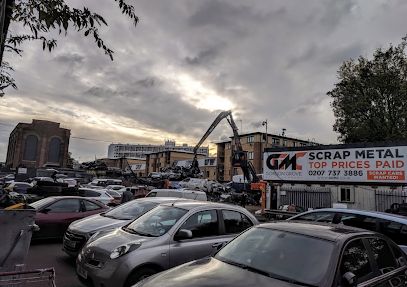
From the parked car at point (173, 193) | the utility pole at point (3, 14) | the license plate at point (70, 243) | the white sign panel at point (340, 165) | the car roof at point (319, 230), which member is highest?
the white sign panel at point (340, 165)

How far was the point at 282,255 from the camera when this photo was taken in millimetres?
4426

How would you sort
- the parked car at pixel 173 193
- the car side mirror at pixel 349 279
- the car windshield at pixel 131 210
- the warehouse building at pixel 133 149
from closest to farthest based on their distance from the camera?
the car side mirror at pixel 349 279, the car windshield at pixel 131 210, the parked car at pixel 173 193, the warehouse building at pixel 133 149

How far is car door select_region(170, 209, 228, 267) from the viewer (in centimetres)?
638

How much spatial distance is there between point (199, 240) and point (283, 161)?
76.0 feet

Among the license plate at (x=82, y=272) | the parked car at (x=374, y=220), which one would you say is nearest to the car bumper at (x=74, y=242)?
the license plate at (x=82, y=272)

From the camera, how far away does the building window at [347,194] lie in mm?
25734

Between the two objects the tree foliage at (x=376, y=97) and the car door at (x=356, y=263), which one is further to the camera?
the tree foliage at (x=376, y=97)

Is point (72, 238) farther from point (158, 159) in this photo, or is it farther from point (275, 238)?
point (158, 159)

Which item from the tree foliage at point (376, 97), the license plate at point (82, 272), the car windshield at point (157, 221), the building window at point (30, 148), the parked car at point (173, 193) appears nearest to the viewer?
the license plate at point (82, 272)

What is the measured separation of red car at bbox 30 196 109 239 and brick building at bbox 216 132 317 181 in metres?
71.2

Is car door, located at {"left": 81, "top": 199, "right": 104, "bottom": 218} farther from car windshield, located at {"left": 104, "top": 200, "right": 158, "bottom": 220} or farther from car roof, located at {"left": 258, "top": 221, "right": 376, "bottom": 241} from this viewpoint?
car roof, located at {"left": 258, "top": 221, "right": 376, "bottom": 241}

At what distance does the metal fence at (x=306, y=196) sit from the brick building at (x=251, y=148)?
5352cm

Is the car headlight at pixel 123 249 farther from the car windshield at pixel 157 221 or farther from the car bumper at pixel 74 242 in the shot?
the car bumper at pixel 74 242

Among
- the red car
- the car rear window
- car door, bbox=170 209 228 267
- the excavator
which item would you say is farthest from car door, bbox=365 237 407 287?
the excavator
